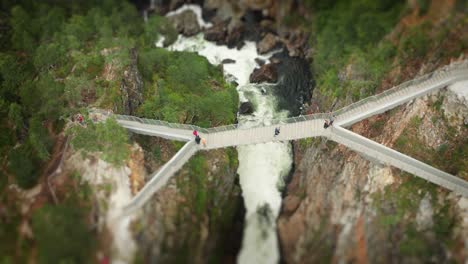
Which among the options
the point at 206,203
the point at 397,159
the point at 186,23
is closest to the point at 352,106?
the point at 397,159

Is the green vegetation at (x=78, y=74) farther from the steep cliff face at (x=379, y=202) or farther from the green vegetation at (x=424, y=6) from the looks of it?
the green vegetation at (x=424, y=6)

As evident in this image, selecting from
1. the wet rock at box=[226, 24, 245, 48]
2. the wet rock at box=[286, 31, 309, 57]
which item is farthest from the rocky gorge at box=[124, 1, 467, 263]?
the wet rock at box=[226, 24, 245, 48]

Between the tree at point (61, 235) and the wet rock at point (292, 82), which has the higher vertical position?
the wet rock at point (292, 82)

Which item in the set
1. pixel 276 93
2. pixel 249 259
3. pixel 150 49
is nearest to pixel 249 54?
pixel 276 93

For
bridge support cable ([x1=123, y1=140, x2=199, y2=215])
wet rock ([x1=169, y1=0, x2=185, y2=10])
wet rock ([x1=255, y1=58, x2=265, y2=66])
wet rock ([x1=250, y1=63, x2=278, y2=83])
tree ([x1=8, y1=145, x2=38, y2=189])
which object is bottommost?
tree ([x1=8, y1=145, x2=38, y2=189])

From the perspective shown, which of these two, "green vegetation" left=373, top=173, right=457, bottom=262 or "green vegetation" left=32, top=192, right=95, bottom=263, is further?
"green vegetation" left=373, top=173, right=457, bottom=262

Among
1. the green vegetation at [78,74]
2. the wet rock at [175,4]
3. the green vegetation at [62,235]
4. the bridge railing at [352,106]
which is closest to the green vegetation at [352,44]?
the bridge railing at [352,106]

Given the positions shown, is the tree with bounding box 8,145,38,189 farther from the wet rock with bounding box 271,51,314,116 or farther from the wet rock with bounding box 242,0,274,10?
the wet rock with bounding box 242,0,274,10
